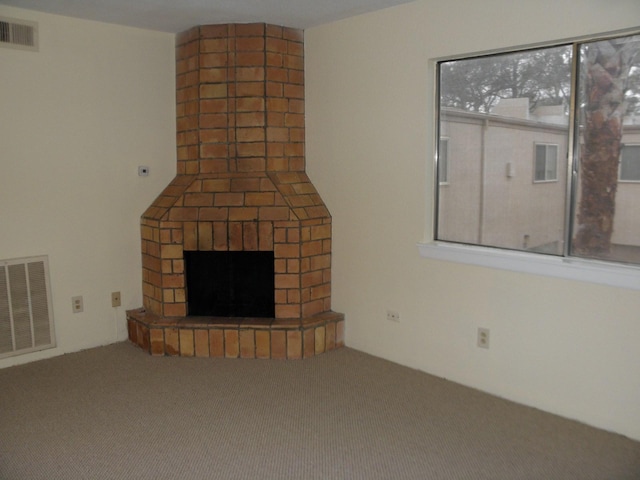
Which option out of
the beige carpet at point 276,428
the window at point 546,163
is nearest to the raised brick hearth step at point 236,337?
the beige carpet at point 276,428

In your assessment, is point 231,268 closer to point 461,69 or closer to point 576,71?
point 461,69

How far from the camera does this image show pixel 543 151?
281 cm

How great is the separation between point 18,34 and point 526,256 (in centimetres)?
321

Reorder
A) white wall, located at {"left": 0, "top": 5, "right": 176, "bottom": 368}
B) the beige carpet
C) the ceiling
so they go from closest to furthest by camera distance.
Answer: the beige carpet → the ceiling → white wall, located at {"left": 0, "top": 5, "right": 176, "bottom": 368}

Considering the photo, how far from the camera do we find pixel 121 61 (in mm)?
3760

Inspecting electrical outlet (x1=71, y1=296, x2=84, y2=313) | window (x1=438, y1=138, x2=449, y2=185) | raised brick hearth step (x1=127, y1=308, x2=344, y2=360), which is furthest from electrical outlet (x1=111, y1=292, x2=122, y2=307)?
window (x1=438, y1=138, x2=449, y2=185)

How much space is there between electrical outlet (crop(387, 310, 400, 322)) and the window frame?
47cm

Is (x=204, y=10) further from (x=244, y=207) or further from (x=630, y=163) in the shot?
(x=630, y=163)

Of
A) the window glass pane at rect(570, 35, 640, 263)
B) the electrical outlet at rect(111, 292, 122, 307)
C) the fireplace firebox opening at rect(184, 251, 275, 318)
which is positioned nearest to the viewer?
the window glass pane at rect(570, 35, 640, 263)

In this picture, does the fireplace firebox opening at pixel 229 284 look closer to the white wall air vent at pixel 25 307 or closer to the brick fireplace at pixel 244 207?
the brick fireplace at pixel 244 207

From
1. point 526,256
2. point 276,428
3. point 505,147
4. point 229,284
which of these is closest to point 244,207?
point 229,284

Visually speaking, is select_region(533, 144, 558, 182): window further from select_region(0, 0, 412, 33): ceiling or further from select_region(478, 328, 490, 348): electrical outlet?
select_region(0, 0, 412, 33): ceiling

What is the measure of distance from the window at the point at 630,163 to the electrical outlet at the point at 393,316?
60.5 inches

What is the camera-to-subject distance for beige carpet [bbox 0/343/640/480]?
2.34 metres
